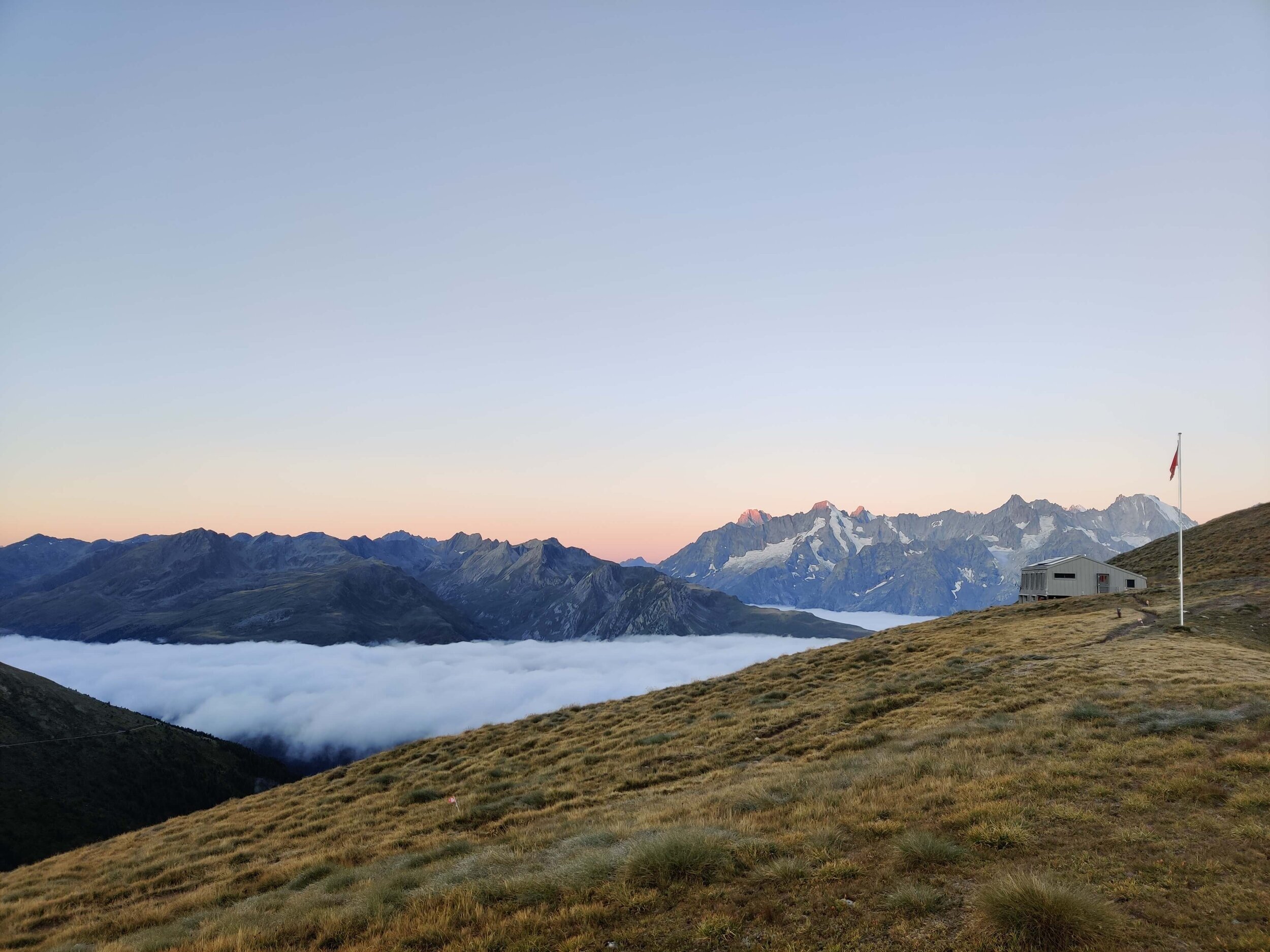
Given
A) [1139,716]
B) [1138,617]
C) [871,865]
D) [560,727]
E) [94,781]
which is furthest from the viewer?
[94,781]

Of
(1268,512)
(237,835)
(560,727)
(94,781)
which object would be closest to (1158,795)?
(560,727)

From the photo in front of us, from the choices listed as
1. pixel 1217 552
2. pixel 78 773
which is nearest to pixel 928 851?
pixel 1217 552

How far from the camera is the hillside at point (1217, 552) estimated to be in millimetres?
58469

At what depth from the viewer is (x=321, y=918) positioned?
11250 millimetres

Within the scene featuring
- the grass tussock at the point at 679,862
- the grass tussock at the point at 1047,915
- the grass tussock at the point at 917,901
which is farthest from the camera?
the grass tussock at the point at 679,862

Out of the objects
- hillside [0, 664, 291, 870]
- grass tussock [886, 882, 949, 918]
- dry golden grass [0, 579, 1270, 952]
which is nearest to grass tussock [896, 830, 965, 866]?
dry golden grass [0, 579, 1270, 952]

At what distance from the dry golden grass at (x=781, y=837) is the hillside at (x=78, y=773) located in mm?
174887

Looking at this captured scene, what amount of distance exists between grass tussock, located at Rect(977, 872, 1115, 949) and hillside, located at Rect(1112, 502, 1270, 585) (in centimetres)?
6489

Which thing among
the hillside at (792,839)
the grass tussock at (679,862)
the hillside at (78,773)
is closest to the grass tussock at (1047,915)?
the hillside at (792,839)

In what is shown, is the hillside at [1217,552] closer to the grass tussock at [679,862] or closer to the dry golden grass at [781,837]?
the dry golden grass at [781,837]

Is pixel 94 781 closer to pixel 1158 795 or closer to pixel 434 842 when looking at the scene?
pixel 434 842

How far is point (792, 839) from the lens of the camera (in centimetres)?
1166

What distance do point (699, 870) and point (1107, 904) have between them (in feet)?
19.8

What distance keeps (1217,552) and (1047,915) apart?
84715 millimetres
